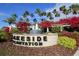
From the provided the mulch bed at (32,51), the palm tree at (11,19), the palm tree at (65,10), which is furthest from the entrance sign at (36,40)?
the palm tree at (65,10)

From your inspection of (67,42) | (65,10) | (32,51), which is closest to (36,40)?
(32,51)

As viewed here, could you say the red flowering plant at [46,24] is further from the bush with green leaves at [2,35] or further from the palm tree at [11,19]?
the bush with green leaves at [2,35]

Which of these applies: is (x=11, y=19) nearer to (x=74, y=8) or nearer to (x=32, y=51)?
(x=32, y=51)

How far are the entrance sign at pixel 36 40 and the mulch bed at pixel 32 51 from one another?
5 centimetres

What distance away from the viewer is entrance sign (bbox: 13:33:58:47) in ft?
8.63

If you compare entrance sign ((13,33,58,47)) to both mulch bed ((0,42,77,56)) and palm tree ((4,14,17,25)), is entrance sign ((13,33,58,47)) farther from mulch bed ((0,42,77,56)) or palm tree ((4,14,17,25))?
palm tree ((4,14,17,25))

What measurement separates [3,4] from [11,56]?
1.96ft

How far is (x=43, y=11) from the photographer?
2650mm

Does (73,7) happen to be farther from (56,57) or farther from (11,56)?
(11,56)

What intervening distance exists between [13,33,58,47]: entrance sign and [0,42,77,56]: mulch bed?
0.15ft

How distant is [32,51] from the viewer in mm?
2611

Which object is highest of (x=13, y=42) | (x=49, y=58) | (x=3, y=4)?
(x=3, y=4)

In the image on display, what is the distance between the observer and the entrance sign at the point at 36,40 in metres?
2.63

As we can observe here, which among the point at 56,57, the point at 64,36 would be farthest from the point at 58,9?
the point at 56,57
